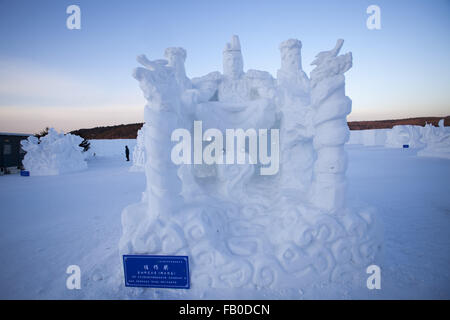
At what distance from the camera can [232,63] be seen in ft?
11.9

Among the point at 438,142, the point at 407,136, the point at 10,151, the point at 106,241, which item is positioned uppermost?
the point at 407,136

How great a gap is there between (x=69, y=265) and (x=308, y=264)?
2.66 meters

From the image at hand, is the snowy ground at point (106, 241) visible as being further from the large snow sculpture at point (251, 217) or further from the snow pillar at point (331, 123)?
the snow pillar at point (331, 123)

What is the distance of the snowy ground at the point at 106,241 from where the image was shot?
220 centimetres

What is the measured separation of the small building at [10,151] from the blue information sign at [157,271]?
11.1 m

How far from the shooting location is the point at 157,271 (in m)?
2.15

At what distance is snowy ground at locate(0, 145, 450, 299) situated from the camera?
220 cm

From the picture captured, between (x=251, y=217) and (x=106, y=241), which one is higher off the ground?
(x=251, y=217)

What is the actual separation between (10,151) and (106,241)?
11002 millimetres

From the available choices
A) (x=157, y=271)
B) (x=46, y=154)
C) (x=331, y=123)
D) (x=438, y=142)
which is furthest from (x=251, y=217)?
(x=438, y=142)

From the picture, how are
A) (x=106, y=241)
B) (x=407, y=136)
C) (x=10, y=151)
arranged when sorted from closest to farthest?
(x=106, y=241), (x=10, y=151), (x=407, y=136)

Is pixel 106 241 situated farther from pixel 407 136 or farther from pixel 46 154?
pixel 407 136

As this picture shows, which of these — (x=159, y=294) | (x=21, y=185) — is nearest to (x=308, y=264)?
(x=159, y=294)

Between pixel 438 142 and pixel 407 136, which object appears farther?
pixel 407 136
